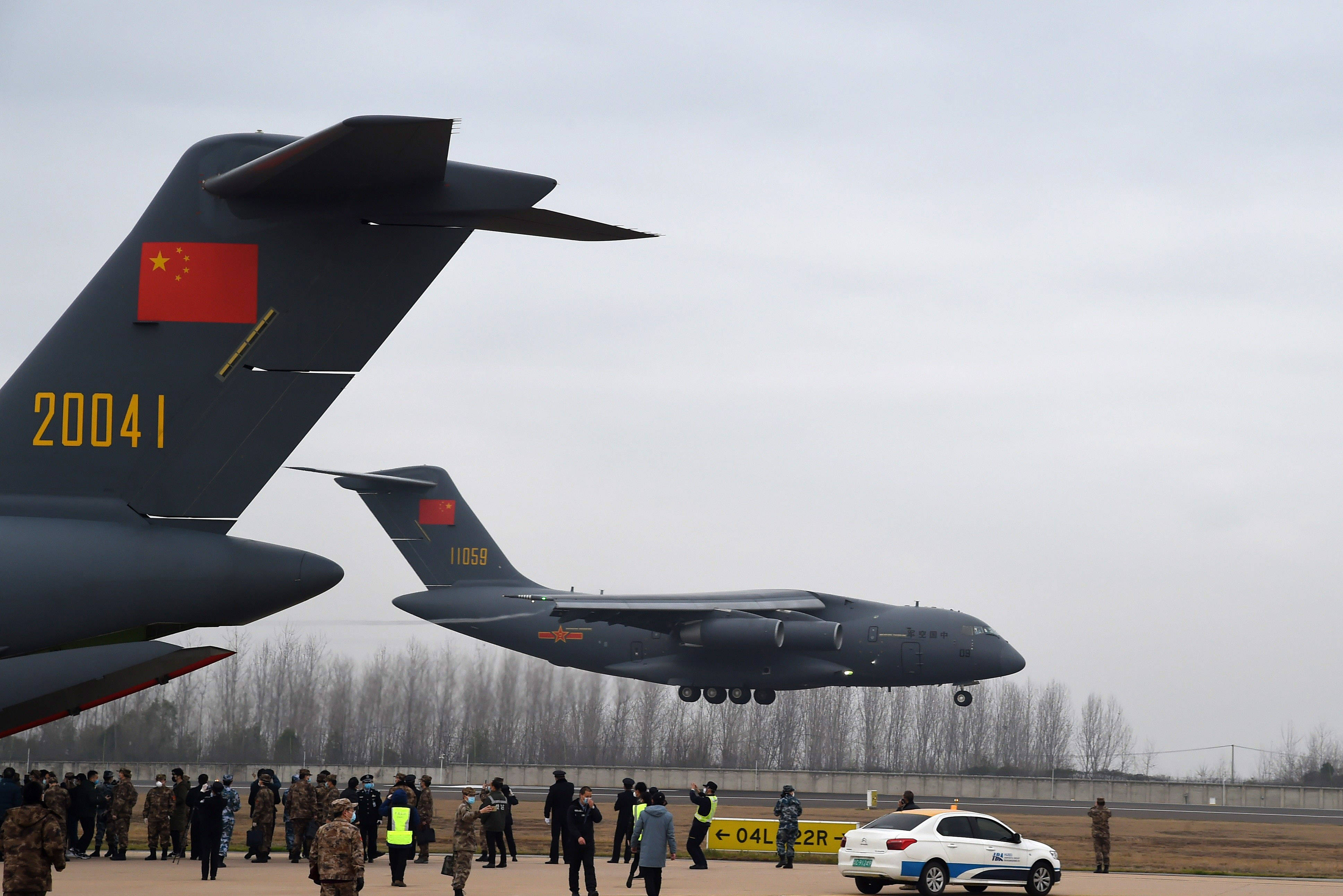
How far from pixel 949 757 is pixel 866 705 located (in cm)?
493

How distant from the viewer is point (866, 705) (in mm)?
65000

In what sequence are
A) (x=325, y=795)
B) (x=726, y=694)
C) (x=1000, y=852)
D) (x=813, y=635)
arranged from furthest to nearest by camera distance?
1. (x=726, y=694)
2. (x=813, y=635)
3. (x=325, y=795)
4. (x=1000, y=852)

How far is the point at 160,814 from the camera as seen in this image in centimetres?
1956

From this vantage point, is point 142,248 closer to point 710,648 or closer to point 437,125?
point 437,125

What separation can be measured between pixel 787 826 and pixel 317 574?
1474 centimetres

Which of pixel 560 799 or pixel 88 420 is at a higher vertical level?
pixel 88 420

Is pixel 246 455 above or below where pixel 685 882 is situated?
above

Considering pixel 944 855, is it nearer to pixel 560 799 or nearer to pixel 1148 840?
pixel 560 799

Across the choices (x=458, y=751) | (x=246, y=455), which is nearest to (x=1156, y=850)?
(x=246, y=455)

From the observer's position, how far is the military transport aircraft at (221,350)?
23.5 feet

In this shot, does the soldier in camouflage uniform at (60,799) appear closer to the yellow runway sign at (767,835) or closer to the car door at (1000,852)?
the yellow runway sign at (767,835)

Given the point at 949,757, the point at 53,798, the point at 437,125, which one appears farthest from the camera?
the point at 949,757

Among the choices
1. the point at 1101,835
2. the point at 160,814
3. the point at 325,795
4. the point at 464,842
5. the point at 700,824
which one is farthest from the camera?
the point at 1101,835

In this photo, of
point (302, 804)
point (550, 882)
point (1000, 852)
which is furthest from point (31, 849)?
point (1000, 852)
